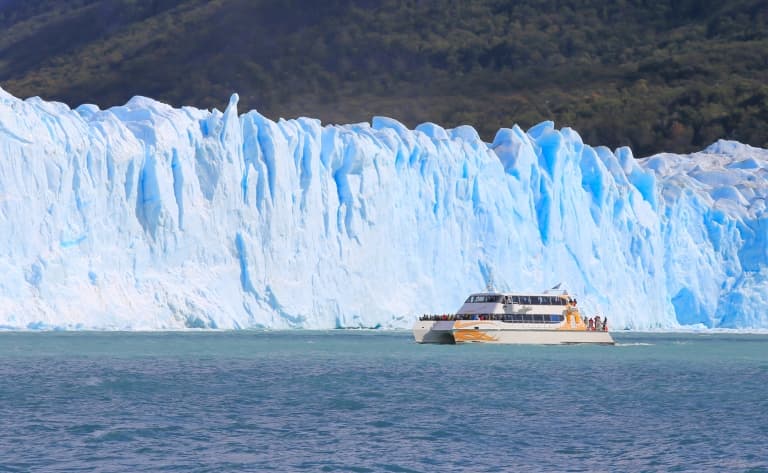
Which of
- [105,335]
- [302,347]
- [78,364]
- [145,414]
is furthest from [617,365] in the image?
[105,335]

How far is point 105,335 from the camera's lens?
47781 millimetres

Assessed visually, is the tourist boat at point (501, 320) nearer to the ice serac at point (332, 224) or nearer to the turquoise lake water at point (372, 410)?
the turquoise lake water at point (372, 410)

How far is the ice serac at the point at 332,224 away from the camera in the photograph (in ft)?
141

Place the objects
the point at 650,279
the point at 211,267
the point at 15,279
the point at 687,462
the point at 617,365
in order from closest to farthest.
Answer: the point at 687,462, the point at 617,365, the point at 15,279, the point at 211,267, the point at 650,279

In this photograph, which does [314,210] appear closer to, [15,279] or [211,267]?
[211,267]

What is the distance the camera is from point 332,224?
158 ft

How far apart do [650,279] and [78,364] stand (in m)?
26.8

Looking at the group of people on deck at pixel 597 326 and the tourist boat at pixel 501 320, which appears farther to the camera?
the group of people on deck at pixel 597 326

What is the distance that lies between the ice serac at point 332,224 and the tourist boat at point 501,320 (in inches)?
195

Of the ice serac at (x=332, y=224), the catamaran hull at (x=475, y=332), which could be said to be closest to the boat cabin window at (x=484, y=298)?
the catamaran hull at (x=475, y=332)

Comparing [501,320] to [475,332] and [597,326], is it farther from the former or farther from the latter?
[597,326]

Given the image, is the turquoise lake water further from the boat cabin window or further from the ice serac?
the ice serac

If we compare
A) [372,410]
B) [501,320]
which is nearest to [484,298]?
[501,320]

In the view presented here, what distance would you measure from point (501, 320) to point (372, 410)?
19.2 metres
